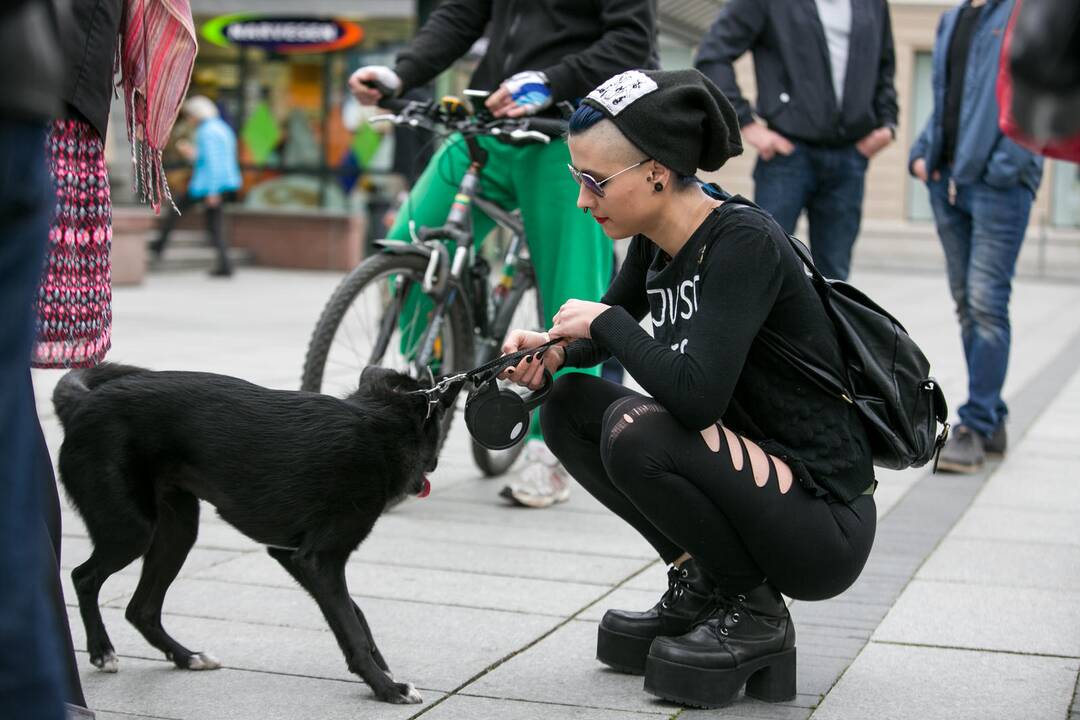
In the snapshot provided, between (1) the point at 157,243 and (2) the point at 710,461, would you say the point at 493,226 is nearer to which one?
(2) the point at 710,461

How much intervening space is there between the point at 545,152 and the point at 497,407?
1.90 m

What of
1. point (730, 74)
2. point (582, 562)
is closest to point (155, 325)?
point (730, 74)

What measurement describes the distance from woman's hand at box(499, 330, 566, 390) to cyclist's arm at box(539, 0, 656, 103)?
175 cm

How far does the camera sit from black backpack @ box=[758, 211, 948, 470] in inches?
120

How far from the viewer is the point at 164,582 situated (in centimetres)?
324

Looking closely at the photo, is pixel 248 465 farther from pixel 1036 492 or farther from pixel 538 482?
pixel 1036 492

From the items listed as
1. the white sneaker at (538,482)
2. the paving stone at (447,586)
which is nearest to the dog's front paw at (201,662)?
the paving stone at (447,586)

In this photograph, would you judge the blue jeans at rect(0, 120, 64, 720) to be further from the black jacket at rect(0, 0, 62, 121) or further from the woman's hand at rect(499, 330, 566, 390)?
the woman's hand at rect(499, 330, 566, 390)

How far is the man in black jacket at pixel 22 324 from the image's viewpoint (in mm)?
1527

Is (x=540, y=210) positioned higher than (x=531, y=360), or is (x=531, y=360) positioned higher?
(x=540, y=210)

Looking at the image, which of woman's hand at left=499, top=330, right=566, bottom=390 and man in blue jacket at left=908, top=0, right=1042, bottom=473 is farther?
man in blue jacket at left=908, top=0, right=1042, bottom=473

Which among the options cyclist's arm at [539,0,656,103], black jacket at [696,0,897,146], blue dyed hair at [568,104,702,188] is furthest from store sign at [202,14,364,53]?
blue dyed hair at [568,104,702,188]

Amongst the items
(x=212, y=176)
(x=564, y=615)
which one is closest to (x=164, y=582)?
(x=564, y=615)

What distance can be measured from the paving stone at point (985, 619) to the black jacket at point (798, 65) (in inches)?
96.1
